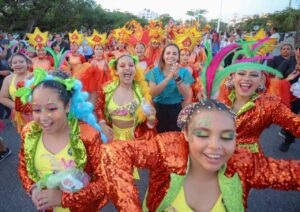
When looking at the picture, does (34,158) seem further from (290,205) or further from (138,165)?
(290,205)

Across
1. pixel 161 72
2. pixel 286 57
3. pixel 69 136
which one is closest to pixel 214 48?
pixel 286 57

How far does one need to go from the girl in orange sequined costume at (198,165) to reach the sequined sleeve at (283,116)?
765 millimetres

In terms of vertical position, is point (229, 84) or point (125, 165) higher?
point (229, 84)

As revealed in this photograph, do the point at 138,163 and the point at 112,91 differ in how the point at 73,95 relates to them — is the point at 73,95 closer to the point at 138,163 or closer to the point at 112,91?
the point at 138,163

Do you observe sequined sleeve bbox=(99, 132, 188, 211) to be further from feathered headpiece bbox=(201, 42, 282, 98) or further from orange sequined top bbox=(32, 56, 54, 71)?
orange sequined top bbox=(32, 56, 54, 71)

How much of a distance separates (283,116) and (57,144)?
1.73 metres

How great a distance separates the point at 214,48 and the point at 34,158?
13.3m

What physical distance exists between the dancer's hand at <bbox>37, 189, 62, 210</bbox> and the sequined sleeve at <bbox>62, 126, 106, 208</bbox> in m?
0.04

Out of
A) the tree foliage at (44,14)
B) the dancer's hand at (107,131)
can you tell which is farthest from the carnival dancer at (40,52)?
the tree foliage at (44,14)

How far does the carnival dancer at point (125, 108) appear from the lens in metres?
3.11

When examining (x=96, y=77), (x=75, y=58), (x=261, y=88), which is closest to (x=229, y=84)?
(x=261, y=88)

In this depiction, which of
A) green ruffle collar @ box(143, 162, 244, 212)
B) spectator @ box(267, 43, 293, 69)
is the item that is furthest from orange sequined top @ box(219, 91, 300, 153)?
spectator @ box(267, 43, 293, 69)

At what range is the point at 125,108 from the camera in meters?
3.14

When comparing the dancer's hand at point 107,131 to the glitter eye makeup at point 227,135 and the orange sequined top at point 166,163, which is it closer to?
the orange sequined top at point 166,163
